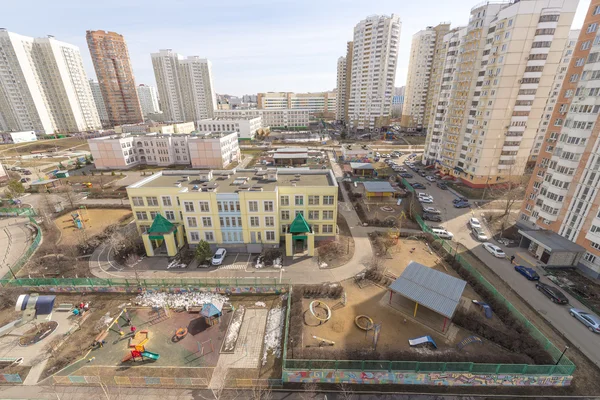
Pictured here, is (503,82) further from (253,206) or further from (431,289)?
(253,206)

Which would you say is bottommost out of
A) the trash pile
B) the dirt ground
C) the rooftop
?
the trash pile

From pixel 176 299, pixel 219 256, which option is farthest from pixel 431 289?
pixel 176 299

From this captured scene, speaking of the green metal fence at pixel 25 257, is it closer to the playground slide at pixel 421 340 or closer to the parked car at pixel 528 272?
the playground slide at pixel 421 340

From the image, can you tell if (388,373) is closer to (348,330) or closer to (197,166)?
(348,330)

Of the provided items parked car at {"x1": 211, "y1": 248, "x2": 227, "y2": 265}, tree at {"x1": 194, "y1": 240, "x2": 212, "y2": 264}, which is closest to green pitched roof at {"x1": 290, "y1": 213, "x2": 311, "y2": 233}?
parked car at {"x1": 211, "y1": 248, "x2": 227, "y2": 265}

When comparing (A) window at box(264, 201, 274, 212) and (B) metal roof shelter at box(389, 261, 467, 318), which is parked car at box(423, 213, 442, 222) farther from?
(A) window at box(264, 201, 274, 212)

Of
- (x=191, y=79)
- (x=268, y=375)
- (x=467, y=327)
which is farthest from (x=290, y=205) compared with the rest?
(x=191, y=79)

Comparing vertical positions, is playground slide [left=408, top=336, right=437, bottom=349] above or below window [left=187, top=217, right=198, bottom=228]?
below
